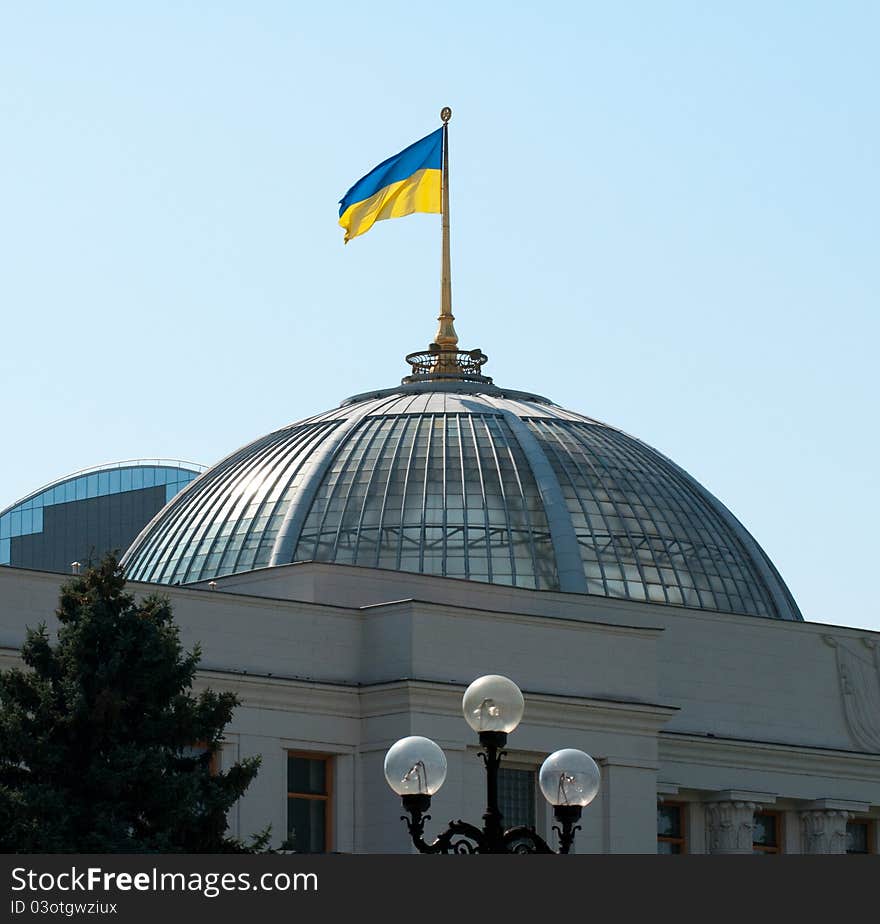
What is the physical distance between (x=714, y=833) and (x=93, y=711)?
17.0 metres

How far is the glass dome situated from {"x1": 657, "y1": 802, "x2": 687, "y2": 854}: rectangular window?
13.1 ft

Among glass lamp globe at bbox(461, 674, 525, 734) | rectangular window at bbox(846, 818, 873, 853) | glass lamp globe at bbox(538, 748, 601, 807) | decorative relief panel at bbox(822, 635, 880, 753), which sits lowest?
glass lamp globe at bbox(538, 748, 601, 807)

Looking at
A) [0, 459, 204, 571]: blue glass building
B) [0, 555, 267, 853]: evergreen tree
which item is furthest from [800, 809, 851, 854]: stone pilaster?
[0, 459, 204, 571]: blue glass building

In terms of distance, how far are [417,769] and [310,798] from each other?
16832 millimetres

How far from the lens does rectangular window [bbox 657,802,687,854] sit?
46406 mm

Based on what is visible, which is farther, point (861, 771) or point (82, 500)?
point (82, 500)

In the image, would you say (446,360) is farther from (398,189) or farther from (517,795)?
(517,795)

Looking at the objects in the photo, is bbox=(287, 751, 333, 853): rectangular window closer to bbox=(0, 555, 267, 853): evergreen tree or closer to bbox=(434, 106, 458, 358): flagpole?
bbox=(0, 555, 267, 853): evergreen tree

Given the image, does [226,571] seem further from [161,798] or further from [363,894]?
[363,894]

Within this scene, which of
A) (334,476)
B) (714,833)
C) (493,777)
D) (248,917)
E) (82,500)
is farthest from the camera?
(82,500)

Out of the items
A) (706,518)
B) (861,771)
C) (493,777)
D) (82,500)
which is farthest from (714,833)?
(82,500)

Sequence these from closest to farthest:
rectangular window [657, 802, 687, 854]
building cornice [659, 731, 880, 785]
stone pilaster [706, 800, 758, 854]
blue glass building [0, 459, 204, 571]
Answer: rectangular window [657, 802, 687, 854] < building cornice [659, 731, 880, 785] < stone pilaster [706, 800, 758, 854] < blue glass building [0, 459, 204, 571]

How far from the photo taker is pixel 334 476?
50219 mm

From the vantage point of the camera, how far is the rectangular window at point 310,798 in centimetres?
4159
